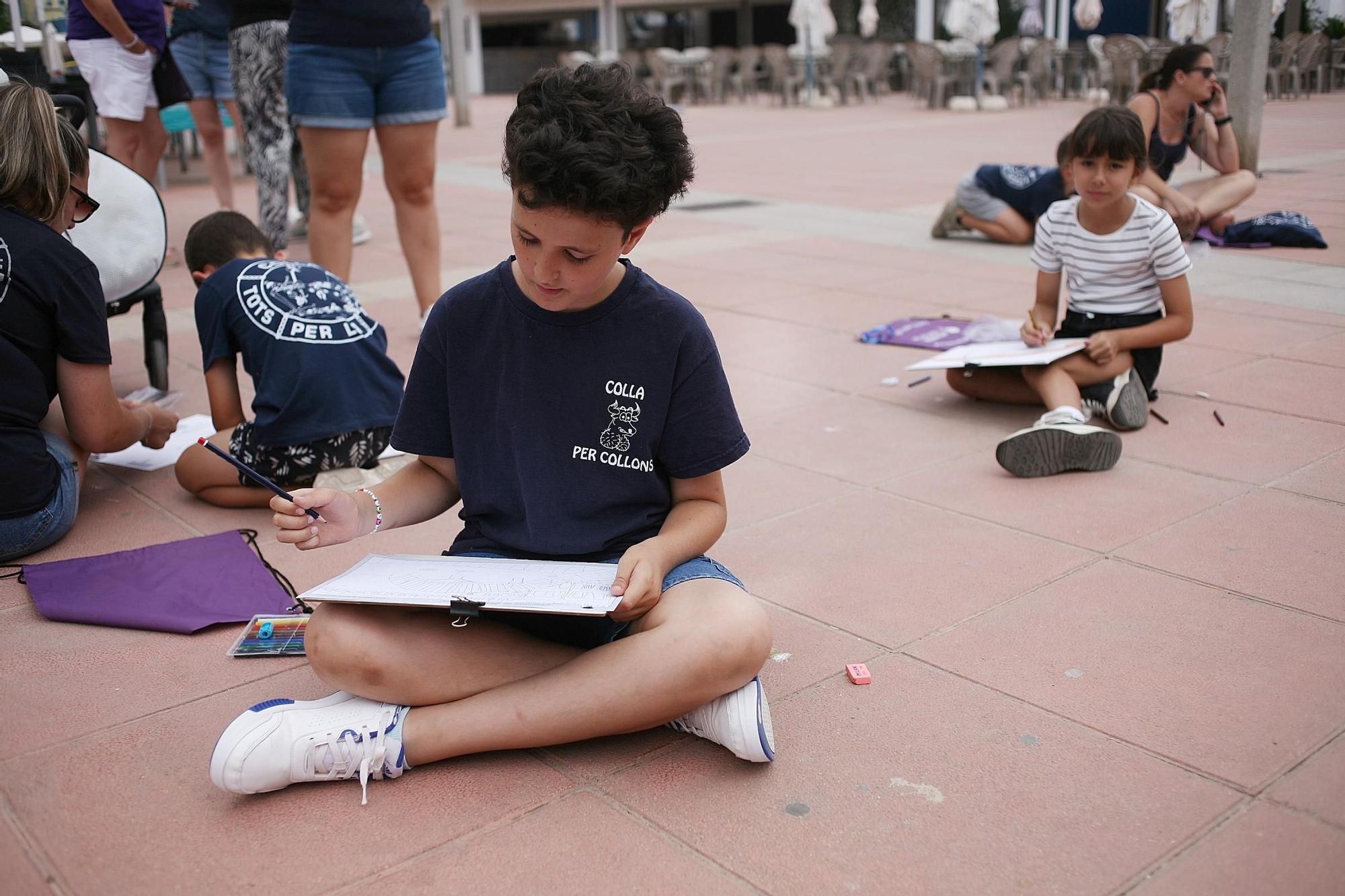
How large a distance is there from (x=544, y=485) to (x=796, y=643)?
2.36 ft

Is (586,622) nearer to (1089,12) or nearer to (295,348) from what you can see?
(295,348)

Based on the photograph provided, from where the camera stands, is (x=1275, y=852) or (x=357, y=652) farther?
(x=357, y=652)

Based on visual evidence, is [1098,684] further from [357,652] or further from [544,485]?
[357,652]

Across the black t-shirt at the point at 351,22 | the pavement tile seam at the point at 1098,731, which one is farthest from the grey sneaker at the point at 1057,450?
the black t-shirt at the point at 351,22

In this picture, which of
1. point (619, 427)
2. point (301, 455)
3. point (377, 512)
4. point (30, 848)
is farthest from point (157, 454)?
point (619, 427)

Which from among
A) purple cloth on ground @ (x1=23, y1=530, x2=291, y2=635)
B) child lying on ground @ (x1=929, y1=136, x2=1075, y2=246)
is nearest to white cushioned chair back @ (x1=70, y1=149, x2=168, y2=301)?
purple cloth on ground @ (x1=23, y1=530, x2=291, y2=635)

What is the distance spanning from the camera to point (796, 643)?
2.55 meters

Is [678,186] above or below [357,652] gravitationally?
above

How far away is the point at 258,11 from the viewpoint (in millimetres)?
5809

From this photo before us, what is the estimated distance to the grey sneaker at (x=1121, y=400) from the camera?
3840mm

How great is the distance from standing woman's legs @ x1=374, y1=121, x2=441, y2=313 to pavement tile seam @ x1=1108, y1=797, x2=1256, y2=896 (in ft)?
11.6

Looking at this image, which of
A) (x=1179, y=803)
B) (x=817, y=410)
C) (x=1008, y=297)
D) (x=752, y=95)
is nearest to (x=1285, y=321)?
(x=1008, y=297)

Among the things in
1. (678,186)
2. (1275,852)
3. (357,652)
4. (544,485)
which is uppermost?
(678,186)

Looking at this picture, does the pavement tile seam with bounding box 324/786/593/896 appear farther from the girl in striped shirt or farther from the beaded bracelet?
the girl in striped shirt
